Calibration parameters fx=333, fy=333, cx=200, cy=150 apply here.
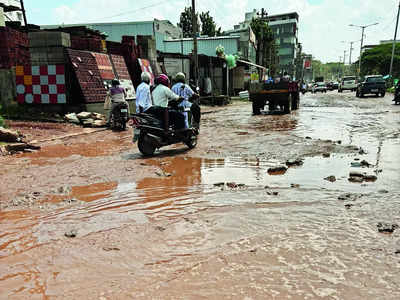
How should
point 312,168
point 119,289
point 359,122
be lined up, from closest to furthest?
point 119,289
point 312,168
point 359,122

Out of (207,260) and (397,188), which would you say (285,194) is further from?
(207,260)

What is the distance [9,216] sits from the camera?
134 inches

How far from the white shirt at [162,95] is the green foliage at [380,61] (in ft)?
205

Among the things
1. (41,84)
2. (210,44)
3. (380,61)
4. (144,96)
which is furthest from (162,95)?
(380,61)

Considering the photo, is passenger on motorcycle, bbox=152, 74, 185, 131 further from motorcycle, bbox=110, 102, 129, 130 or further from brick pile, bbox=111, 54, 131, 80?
brick pile, bbox=111, 54, 131, 80

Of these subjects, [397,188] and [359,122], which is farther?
[359,122]

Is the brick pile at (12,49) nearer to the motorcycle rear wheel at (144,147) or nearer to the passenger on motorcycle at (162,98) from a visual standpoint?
the passenger on motorcycle at (162,98)

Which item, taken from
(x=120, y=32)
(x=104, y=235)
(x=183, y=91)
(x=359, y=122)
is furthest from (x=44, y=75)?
(x=120, y=32)

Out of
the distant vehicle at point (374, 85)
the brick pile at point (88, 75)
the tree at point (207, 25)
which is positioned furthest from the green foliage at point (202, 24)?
the brick pile at point (88, 75)

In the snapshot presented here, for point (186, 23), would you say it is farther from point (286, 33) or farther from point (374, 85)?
point (286, 33)

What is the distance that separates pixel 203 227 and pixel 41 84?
9750 mm

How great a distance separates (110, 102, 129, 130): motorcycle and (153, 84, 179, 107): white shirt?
4.06 meters

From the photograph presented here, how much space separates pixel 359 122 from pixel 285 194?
312 inches

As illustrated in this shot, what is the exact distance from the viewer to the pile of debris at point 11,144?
6649 millimetres
